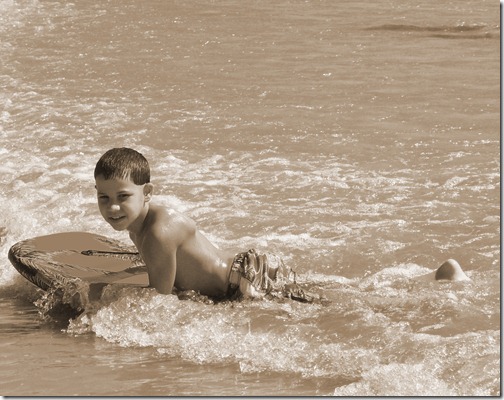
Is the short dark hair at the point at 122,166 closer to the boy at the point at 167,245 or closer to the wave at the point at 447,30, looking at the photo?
the boy at the point at 167,245

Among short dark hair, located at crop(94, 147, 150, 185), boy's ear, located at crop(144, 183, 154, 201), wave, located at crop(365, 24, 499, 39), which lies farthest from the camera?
wave, located at crop(365, 24, 499, 39)

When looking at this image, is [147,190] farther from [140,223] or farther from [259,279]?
[259,279]

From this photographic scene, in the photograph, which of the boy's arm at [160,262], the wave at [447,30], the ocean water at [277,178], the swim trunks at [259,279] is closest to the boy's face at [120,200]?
the boy's arm at [160,262]

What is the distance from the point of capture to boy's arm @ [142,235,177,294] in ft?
14.8

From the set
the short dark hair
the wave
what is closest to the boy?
the short dark hair

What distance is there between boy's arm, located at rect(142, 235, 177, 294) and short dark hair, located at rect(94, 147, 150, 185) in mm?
269

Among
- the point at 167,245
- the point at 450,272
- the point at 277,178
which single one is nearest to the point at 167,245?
the point at 167,245

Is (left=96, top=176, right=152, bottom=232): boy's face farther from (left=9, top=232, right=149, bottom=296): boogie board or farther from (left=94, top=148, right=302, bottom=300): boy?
(left=9, top=232, right=149, bottom=296): boogie board

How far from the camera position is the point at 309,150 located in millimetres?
7492

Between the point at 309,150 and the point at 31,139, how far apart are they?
6.93ft

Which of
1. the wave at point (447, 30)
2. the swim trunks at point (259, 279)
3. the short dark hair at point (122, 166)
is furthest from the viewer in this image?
the wave at point (447, 30)

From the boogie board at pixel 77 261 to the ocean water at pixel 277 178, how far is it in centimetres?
14

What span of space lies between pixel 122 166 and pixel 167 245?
0.39 metres

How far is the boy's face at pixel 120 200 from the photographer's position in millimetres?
4410
